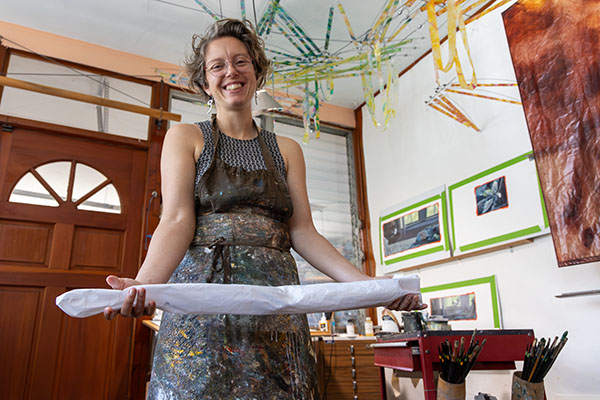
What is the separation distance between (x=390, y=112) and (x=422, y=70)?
1.17m

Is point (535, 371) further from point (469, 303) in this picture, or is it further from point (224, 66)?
point (224, 66)

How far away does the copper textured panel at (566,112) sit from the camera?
231 cm

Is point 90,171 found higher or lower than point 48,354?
higher

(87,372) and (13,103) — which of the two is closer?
(87,372)

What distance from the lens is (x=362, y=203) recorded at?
4.82 m

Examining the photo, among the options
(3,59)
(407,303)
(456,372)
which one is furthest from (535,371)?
(3,59)

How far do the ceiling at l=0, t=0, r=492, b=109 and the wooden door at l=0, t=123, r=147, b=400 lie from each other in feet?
2.98

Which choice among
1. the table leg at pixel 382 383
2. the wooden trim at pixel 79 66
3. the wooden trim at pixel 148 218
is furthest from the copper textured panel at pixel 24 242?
the table leg at pixel 382 383

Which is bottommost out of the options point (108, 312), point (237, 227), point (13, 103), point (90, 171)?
point (108, 312)

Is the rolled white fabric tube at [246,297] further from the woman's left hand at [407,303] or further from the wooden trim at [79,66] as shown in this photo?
the wooden trim at [79,66]

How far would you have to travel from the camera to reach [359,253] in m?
4.66

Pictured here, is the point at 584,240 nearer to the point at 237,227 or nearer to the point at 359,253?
the point at 237,227

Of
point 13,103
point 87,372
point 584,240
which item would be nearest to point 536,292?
point 584,240

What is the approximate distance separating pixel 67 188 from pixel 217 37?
2.96m
